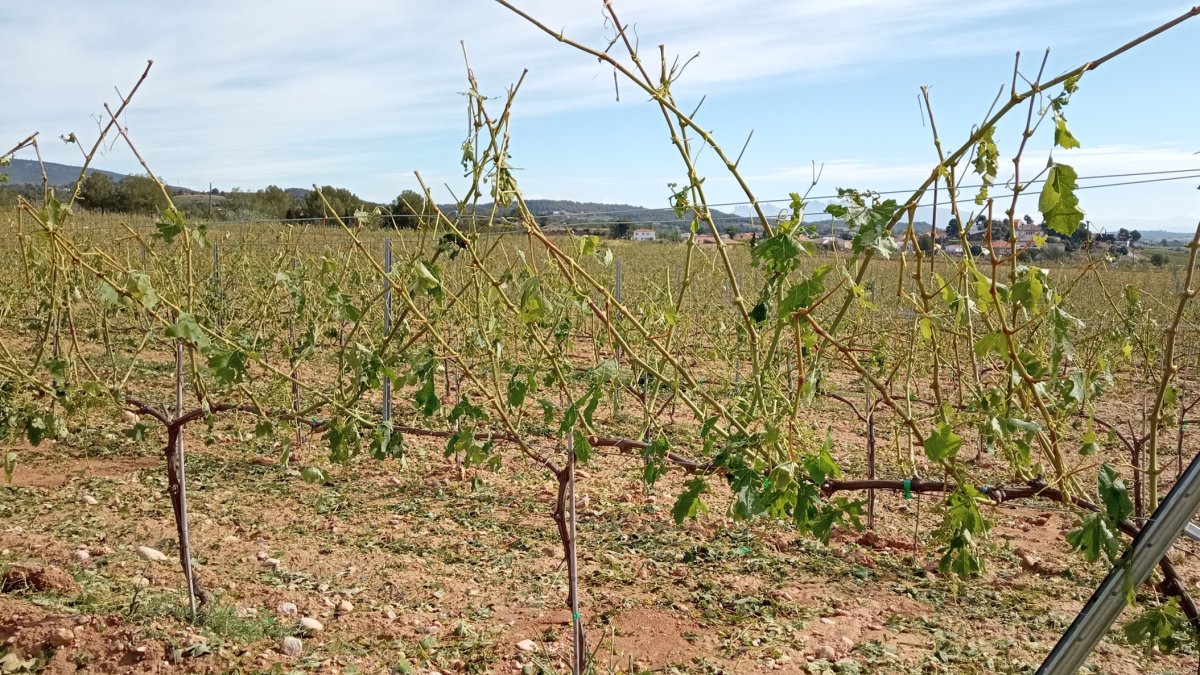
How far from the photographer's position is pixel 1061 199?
1.48 m

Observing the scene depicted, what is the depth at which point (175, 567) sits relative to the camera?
12.6ft

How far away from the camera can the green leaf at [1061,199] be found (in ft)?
4.84

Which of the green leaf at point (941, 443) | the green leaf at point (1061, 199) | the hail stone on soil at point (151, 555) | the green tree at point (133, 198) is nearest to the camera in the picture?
the green leaf at point (1061, 199)

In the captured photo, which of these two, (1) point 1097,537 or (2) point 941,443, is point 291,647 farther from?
(1) point 1097,537

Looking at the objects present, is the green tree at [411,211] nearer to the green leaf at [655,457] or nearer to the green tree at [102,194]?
the green leaf at [655,457]

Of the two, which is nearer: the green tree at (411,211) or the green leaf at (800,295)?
the green leaf at (800,295)

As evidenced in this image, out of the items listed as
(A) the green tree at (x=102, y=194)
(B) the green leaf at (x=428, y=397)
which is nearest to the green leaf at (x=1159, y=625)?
(B) the green leaf at (x=428, y=397)

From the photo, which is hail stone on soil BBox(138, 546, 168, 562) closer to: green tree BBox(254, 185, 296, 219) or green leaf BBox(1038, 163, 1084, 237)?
green leaf BBox(1038, 163, 1084, 237)

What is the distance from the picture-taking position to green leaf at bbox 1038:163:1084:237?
1.48 m

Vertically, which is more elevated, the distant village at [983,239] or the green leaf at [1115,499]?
the distant village at [983,239]

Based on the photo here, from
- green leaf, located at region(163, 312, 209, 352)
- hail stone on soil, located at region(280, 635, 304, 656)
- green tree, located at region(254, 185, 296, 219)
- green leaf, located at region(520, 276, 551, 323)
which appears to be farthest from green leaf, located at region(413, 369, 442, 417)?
green tree, located at region(254, 185, 296, 219)

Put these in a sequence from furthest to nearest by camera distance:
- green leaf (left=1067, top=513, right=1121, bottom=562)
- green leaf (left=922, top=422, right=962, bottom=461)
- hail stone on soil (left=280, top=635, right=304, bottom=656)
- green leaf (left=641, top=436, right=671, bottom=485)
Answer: hail stone on soil (left=280, top=635, right=304, bottom=656) → green leaf (left=641, top=436, right=671, bottom=485) → green leaf (left=922, top=422, right=962, bottom=461) → green leaf (left=1067, top=513, right=1121, bottom=562)

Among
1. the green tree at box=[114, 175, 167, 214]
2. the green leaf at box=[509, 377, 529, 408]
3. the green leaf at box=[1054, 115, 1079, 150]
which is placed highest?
the green tree at box=[114, 175, 167, 214]

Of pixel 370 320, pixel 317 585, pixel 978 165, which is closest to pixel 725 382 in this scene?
pixel 978 165
